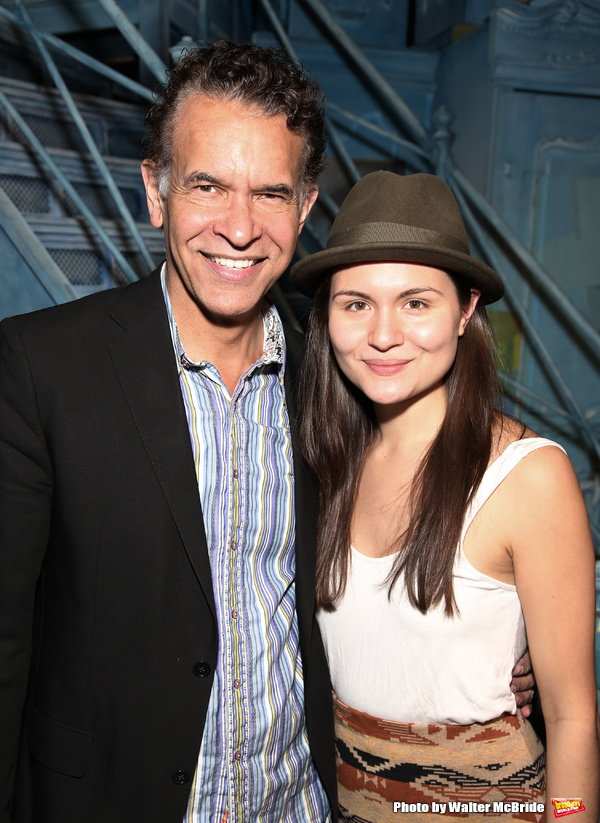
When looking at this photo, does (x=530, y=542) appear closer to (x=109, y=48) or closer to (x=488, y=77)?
(x=488, y=77)

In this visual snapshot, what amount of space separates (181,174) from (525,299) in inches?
108

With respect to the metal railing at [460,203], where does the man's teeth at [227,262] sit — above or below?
below

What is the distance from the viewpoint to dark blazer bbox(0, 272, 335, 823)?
1282mm

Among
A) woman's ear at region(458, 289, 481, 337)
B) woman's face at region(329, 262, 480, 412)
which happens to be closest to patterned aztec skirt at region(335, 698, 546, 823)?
woman's face at region(329, 262, 480, 412)

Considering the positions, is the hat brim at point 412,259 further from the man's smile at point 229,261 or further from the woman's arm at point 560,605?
the woman's arm at point 560,605

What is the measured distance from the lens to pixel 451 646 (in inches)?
54.8

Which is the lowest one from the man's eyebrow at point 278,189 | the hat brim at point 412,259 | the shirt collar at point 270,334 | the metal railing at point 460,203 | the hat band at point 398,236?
the shirt collar at point 270,334

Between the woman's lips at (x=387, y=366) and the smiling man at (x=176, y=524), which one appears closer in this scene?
the smiling man at (x=176, y=524)

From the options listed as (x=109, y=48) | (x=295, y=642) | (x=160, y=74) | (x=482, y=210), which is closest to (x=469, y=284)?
(x=295, y=642)

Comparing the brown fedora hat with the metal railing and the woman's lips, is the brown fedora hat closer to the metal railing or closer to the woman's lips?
the woman's lips

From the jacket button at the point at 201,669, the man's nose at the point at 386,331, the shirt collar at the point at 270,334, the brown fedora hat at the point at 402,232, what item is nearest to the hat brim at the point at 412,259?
the brown fedora hat at the point at 402,232

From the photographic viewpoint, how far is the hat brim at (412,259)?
1365 mm

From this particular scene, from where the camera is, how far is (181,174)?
1454 millimetres

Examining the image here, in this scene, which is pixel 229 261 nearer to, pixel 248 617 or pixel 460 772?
pixel 248 617
